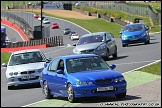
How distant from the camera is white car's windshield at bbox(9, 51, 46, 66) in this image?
2178 centimetres

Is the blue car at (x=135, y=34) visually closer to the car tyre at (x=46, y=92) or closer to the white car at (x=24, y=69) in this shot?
the white car at (x=24, y=69)

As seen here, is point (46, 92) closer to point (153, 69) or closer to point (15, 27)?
point (153, 69)

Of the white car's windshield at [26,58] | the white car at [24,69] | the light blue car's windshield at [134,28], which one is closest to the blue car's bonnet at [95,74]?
the white car at [24,69]

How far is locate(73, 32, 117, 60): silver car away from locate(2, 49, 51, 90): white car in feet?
22.4

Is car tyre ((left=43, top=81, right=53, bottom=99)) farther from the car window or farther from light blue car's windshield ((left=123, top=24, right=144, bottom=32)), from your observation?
light blue car's windshield ((left=123, top=24, right=144, bottom=32))

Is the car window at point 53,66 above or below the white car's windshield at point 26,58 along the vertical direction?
above

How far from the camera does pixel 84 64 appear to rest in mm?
15133

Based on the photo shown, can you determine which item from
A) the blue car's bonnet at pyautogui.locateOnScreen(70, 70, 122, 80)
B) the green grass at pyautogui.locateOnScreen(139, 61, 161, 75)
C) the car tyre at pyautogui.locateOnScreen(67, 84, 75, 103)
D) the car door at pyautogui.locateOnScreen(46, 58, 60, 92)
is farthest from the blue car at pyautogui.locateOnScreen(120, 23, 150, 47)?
the car tyre at pyautogui.locateOnScreen(67, 84, 75, 103)

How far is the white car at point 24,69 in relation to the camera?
2069 cm

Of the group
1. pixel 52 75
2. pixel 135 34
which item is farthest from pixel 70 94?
pixel 135 34

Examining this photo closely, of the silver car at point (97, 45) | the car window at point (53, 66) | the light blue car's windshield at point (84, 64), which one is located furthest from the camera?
the silver car at point (97, 45)

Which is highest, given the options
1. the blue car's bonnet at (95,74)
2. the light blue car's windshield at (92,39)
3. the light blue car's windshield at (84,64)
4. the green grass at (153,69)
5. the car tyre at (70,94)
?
the light blue car's windshield at (84,64)

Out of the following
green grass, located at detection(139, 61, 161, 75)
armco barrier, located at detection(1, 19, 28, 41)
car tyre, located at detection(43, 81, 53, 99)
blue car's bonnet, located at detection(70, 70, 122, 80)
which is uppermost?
blue car's bonnet, located at detection(70, 70, 122, 80)

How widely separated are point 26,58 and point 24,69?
45.8 inches
